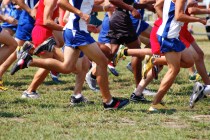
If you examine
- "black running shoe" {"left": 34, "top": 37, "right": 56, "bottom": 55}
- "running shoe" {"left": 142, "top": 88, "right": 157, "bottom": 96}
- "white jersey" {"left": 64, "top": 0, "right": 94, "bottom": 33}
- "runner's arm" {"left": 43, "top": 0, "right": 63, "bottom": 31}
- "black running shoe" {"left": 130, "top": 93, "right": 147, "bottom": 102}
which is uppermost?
"white jersey" {"left": 64, "top": 0, "right": 94, "bottom": 33}

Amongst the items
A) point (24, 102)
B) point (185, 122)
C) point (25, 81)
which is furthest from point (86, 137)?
point (25, 81)

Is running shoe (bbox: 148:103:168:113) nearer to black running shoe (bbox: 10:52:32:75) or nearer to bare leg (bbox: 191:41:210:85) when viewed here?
bare leg (bbox: 191:41:210:85)

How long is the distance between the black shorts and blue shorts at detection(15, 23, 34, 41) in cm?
149

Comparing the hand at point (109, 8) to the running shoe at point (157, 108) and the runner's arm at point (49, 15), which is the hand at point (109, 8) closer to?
the runner's arm at point (49, 15)

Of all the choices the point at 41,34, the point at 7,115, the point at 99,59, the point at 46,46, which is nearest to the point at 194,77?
the point at 41,34

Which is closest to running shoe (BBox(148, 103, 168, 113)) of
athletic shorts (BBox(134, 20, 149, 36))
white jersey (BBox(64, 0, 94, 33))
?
white jersey (BBox(64, 0, 94, 33))

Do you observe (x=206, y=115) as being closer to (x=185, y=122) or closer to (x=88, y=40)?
(x=185, y=122)

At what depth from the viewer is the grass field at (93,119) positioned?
7.67 m

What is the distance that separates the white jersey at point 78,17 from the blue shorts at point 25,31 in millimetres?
2964

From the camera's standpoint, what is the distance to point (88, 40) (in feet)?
30.2

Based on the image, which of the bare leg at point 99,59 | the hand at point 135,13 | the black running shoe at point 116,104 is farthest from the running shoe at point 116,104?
the hand at point 135,13

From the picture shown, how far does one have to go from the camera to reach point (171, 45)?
9.22m

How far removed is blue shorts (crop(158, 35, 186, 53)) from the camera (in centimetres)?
923

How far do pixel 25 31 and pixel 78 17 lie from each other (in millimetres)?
3138
